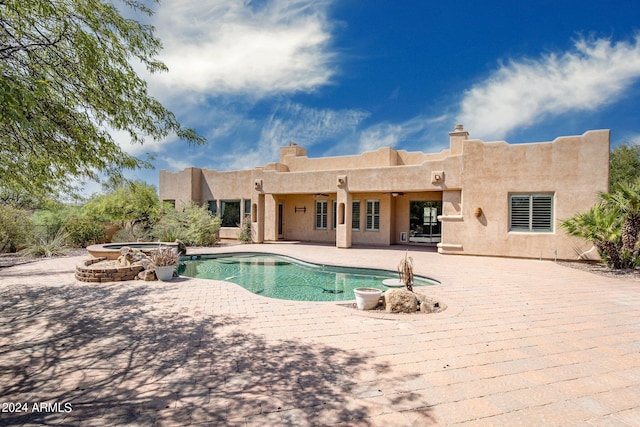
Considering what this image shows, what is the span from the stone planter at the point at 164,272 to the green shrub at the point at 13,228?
38.4ft

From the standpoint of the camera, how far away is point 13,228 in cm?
1552

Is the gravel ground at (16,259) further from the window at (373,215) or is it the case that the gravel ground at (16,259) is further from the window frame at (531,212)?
the window frame at (531,212)

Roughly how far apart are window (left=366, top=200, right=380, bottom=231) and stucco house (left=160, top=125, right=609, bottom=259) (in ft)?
0.20

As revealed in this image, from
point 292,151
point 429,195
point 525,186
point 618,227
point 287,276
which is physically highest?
point 292,151

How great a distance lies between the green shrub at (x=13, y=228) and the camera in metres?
15.2

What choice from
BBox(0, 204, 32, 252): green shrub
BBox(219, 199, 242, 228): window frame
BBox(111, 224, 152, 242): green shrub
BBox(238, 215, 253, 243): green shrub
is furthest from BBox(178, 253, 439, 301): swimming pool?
BBox(0, 204, 32, 252): green shrub

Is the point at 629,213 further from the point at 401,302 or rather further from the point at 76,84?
the point at 76,84

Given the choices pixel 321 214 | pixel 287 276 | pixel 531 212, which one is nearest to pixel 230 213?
pixel 321 214

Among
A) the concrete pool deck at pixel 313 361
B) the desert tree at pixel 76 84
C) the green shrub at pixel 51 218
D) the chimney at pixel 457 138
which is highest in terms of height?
the chimney at pixel 457 138

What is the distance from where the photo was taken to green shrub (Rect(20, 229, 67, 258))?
1462cm

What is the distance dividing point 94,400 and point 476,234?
1483 centimetres

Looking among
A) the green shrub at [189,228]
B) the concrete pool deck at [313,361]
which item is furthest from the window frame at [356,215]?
the concrete pool deck at [313,361]

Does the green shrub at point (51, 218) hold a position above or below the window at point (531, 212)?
below

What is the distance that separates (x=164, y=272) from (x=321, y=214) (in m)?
13.0
